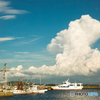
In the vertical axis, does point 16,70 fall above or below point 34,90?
above

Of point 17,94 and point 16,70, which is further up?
point 16,70

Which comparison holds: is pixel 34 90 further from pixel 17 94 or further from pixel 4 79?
pixel 4 79

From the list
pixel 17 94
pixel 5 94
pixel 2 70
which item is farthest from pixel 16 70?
pixel 5 94

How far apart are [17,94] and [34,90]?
11.5 meters

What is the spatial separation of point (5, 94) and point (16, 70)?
3712 centimetres

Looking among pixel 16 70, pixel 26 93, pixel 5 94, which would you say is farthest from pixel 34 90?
pixel 5 94

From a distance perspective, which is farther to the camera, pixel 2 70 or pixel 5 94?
pixel 2 70

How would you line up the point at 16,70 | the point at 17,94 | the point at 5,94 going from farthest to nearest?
the point at 16,70
the point at 17,94
the point at 5,94

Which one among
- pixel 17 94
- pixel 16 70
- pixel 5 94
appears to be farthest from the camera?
pixel 16 70

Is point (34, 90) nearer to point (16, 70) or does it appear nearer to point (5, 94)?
point (16, 70)

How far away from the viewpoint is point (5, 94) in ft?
292

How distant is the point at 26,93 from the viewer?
115 metres

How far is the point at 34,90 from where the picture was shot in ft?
391

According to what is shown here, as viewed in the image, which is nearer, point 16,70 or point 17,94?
point 17,94
